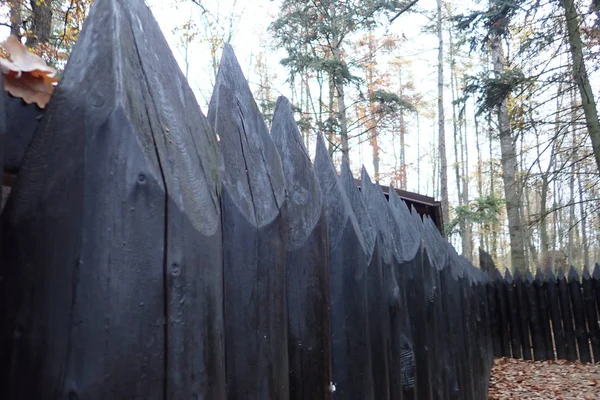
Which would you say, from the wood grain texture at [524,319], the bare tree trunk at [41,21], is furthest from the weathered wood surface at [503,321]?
the bare tree trunk at [41,21]

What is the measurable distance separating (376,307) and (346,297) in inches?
11.5

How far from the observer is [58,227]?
0.91 m

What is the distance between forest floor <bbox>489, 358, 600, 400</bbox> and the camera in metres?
6.66

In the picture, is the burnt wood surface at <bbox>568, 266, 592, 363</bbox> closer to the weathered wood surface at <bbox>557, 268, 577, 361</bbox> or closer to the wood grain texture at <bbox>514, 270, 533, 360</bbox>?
the weathered wood surface at <bbox>557, 268, 577, 361</bbox>

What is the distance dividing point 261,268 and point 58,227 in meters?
0.62

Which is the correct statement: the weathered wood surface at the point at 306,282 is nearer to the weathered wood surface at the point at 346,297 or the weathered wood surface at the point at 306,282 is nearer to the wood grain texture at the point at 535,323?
the weathered wood surface at the point at 346,297

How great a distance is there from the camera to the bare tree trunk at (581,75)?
9336 millimetres

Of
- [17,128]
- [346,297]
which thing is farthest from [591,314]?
[17,128]

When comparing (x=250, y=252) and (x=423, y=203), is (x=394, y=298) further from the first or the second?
(x=423, y=203)

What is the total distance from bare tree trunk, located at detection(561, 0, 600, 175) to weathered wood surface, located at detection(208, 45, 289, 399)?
31.9 ft

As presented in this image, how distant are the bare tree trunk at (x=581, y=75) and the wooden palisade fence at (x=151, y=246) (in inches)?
381

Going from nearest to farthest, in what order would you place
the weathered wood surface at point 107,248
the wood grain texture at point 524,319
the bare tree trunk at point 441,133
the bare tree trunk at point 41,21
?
1. the weathered wood surface at point 107,248
2. the wood grain texture at point 524,319
3. the bare tree trunk at point 41,21
4. the bare tree trunk at point 441,133

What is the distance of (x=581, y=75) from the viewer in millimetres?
9297

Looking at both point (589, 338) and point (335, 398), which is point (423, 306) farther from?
point (589, 338)
